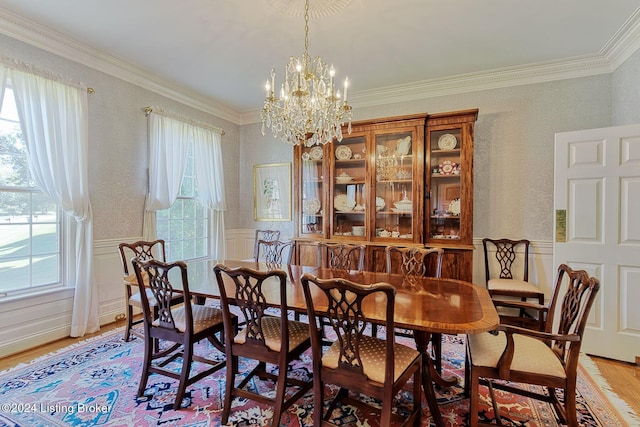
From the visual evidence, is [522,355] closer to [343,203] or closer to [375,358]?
[375,358]

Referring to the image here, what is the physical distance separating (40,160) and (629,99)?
534 cm

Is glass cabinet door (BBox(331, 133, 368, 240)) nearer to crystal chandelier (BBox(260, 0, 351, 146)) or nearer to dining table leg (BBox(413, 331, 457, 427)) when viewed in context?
crystal chandelier (BBox(260, 0, 351, 146))

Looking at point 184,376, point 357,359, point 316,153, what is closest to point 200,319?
point 184,376

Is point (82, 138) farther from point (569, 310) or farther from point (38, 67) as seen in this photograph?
point (569, 310)

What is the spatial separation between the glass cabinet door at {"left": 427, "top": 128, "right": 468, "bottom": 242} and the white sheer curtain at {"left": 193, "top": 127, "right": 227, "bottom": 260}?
295cm

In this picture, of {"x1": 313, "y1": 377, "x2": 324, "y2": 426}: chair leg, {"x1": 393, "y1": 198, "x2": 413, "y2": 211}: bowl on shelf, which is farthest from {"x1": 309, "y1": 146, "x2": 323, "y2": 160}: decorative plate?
{"x1": 313, "y1": 377, "x2": 324, "y2": 426}: chair leg

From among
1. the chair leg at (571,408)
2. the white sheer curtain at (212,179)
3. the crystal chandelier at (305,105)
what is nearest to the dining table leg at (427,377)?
the chair leg at (571,408)

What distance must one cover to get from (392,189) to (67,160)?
3.37 metres

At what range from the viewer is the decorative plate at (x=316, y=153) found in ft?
13.7

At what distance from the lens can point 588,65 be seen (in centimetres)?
325

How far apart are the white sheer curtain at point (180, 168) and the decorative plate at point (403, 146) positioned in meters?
2.59

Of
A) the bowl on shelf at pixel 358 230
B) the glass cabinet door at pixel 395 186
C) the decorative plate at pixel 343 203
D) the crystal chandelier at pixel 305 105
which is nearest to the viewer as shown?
the crystal chandelier at pixel 305 105

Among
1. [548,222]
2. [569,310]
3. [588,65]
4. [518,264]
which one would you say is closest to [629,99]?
[588,65]

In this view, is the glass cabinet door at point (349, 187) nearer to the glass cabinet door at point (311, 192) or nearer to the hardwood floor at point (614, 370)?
the glass cabinet door at point (311, 192)
